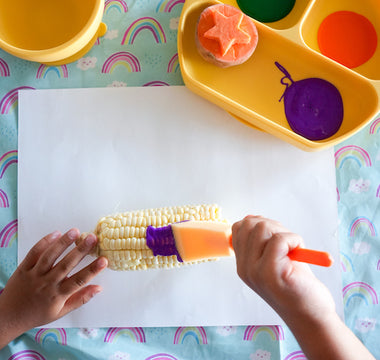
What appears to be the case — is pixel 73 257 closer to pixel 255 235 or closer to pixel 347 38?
pixel 255 235

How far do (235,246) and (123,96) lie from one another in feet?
1.19

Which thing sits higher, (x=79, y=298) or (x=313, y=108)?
(x=313, y=108)

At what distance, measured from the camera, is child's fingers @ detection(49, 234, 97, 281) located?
65cm

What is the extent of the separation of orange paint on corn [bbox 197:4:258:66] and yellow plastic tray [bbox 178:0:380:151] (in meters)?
0.03

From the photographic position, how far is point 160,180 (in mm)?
752

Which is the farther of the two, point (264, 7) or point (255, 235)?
point (264, 7)

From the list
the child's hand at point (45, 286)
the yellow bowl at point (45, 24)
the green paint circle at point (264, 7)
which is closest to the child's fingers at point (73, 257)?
the child's hand at point (45, 286)

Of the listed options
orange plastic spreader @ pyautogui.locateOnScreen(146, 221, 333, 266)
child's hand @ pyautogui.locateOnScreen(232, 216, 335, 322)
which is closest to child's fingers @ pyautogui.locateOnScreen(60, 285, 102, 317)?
orange plastic spreader @ pyautogui.locateOnScreen(146, 221, 333, 266)

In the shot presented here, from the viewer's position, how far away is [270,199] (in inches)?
29.5

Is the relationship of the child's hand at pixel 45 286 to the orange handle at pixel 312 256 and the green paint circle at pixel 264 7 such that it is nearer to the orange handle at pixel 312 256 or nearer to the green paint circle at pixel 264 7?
the orange handle at pixel 312 256

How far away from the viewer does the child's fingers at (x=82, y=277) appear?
0.65 meters

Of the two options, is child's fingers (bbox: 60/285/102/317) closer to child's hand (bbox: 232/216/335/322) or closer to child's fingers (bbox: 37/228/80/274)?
child's fingers (bbox: 37/228/80/274)

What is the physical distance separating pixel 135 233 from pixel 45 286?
18cm

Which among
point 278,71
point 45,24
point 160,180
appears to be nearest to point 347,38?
point 278,71
